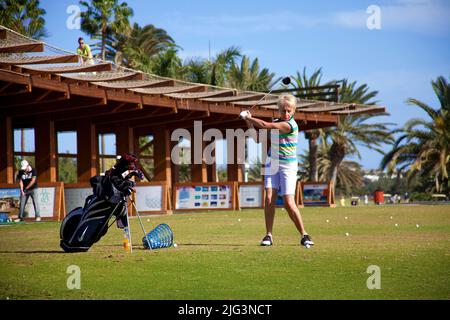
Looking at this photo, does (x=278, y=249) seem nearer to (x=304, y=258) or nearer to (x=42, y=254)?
(x=304, y=258)

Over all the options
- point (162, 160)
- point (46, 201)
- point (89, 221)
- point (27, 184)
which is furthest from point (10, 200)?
point (89, 221)

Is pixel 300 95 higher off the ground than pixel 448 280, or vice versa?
pixel 300 95

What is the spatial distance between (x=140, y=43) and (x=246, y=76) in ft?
29.2

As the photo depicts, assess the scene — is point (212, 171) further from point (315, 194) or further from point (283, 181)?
point (283, 181)

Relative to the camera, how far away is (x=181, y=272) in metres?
9.98

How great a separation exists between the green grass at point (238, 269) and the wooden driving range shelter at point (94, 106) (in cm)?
1125

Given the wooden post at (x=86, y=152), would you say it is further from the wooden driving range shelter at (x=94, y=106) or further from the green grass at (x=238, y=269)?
the green grass at (x=238, y=269)
